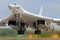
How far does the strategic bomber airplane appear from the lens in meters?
24.3

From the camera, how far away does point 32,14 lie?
85.9ft

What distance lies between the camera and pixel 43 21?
2695 centimetres

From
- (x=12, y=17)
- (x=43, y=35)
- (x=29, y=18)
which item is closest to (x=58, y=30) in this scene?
(x=43, y=35)

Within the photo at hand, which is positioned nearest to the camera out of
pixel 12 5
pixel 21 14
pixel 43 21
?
pixel 12 5

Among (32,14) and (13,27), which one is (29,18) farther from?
(13,27)

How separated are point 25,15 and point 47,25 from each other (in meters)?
3.16

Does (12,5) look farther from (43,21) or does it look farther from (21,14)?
(43,21)

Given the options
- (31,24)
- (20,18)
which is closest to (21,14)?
(20,18)

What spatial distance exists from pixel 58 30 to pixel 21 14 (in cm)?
415

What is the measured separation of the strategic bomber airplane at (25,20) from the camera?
79.8 feet

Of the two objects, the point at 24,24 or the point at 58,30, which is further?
the point at 24,24

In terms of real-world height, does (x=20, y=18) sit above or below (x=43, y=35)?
above

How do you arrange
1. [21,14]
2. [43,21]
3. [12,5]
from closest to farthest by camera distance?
[12,5] → [21,14] → [43,21]

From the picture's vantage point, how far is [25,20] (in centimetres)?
2581
